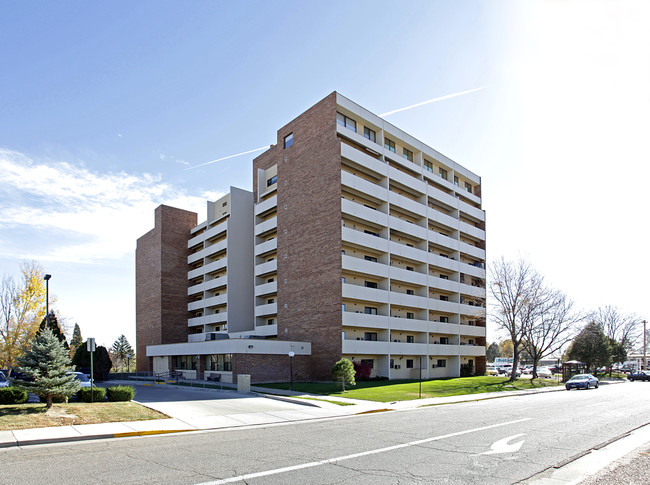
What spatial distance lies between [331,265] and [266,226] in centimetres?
1223

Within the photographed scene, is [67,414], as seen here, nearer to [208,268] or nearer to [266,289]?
[266,289]

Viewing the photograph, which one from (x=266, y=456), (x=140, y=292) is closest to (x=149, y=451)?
(x=266, y=456)

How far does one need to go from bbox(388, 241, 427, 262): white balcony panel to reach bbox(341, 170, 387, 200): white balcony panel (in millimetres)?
4770

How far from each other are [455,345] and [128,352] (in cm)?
8028

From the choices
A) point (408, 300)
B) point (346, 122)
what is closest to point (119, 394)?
point (408, 300)

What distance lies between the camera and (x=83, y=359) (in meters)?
50.7

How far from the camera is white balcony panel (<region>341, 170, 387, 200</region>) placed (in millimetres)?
41531

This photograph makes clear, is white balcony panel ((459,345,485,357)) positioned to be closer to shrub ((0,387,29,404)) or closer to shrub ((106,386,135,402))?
shrub ((106,386,135,402))

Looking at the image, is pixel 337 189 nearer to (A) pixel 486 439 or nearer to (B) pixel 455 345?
(B) pixel 455 345

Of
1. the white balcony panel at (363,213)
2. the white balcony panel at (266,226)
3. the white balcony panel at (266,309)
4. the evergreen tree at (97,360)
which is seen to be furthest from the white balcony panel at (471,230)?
the evergreen tree at (97,360)

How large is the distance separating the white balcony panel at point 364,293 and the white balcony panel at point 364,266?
4.64 ft

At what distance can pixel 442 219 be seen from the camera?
54469 millimetres

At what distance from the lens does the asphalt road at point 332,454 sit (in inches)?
345

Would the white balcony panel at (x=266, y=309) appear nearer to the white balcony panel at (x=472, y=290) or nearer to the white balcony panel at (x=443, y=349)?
the white balcony panel at (x=443, y=349)
